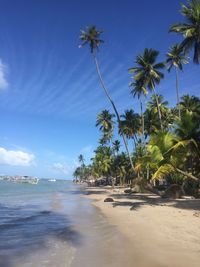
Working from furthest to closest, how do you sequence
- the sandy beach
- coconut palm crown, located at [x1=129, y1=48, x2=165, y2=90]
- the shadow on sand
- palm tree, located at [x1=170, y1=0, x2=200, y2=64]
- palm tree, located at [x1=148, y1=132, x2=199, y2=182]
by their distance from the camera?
1. coconut palm crown, located at [x1=129, y1=48, x2=165, y2=90]
2. palm tree, located at [x1=170, y1=0, x2=200, y2=64]
3. the shadow on sand
4. palm tree, located at [x1=148, y1=132, x2=199, y2=182]
5. the sandy beach

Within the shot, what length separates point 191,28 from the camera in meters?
28.8

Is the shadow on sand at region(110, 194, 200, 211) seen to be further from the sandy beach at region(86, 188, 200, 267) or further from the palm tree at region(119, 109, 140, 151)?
the palm tree at region(119, 109, 140, 151)

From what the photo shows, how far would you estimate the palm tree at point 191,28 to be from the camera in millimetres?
28453

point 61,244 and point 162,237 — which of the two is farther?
point 162,237

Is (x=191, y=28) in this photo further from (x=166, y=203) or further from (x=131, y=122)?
(x=131, y=122)

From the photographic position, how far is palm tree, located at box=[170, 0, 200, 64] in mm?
28453

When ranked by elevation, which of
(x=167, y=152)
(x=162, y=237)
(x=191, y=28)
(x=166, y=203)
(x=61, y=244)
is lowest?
(x=61, y=244)

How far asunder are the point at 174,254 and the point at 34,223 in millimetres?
10547

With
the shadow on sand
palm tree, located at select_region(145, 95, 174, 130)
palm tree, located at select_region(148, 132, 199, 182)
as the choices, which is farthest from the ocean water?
palm tree, located at select_region(145, 95, 174, 130)

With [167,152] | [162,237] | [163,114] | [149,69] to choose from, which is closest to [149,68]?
[149,69]

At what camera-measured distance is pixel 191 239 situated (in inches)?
490

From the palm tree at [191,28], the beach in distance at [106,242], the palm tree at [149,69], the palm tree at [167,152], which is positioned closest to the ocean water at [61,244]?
the beach in distance at [106,242]

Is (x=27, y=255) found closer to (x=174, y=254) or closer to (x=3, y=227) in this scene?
(x=174, y=254)

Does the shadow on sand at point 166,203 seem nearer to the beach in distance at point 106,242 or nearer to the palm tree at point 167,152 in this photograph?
the palm tree at point 167,152
